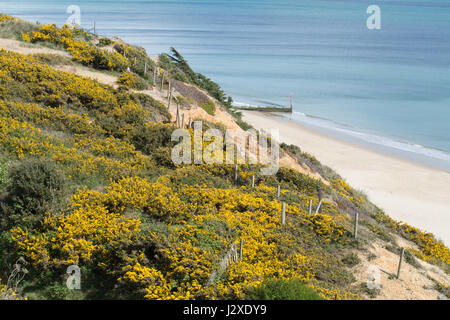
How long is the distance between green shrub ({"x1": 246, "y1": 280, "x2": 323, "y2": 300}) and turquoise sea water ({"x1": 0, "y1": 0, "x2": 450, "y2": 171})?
84.8ft

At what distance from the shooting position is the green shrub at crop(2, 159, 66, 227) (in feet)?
31.2

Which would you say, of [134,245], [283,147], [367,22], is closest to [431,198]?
[283,147]

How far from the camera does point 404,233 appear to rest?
1535 centimetres

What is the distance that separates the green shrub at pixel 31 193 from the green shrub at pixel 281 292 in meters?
5.52

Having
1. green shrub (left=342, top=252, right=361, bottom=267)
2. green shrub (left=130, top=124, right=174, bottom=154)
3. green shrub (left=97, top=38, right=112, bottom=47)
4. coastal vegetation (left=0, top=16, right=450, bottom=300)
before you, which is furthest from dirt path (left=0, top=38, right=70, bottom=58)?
green shrub (left=342, top=252, right=361, bottom=267)

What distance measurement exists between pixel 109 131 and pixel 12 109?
11.9 ft

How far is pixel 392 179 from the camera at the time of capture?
25156 millimetres

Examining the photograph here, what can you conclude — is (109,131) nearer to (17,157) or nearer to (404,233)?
(17,157)

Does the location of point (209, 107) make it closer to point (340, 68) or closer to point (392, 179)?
point (392, 179)

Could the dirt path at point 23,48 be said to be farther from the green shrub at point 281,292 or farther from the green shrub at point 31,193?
the green shrub at point 281,292

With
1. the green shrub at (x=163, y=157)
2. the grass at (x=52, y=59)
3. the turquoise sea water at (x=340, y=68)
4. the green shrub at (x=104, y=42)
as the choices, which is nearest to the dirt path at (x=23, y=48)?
the grass at (x=52, y=59)

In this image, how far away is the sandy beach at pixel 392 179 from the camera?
798 inches

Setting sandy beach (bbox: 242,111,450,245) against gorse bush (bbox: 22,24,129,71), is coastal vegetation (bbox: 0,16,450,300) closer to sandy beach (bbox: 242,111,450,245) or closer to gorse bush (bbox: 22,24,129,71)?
sandy beach (bbox: 242,111,450,245)

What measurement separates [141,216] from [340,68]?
64840 millimetres
